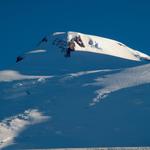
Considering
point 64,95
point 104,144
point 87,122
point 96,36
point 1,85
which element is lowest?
point 104,144

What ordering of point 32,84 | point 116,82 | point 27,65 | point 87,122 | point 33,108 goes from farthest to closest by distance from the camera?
point 27,65, point 32,84, point 116,82, point 33,108, point 87,122

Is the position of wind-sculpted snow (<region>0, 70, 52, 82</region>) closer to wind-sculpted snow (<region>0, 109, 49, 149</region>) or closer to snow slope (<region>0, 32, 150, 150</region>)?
snow slope (<region>0, 32, 150, 150</region>)

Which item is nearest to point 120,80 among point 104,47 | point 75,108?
point 75,108

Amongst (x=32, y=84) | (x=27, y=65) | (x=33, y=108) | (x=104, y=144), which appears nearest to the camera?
(x=104, y=144)

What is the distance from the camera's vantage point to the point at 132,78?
3743 inches

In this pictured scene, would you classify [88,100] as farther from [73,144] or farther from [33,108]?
[73,144]

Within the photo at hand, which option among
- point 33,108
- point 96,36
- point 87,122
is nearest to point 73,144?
point 87,122

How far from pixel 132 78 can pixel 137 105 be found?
12.6m

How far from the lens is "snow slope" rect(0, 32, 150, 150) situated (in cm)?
7500

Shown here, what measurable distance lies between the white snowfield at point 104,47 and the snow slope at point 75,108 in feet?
59.3

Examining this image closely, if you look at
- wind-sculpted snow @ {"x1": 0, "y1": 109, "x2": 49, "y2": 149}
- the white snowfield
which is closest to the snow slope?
wind-sculpted snow @ {"x1": 0, "y1": 109, "x2": 49, "y2": 149}

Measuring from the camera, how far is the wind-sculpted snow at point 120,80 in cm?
8962

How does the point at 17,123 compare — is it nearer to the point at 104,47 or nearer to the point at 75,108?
the point at 75,108

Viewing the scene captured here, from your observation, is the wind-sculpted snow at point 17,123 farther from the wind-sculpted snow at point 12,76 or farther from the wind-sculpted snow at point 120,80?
the wind-sculpted snow at point 12,76
